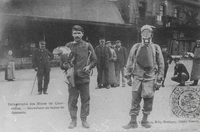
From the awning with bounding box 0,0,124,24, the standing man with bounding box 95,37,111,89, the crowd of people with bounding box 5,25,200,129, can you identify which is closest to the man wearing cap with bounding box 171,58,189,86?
the standing man with bounding box 95,37,111,89

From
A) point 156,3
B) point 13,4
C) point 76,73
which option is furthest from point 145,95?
point 156,3

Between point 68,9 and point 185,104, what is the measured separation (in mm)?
8641

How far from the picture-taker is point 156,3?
17312 mm

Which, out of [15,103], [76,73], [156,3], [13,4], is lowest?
[15,103]

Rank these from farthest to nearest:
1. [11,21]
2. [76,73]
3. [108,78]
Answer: [11,21]
[108,78]
[76,73]

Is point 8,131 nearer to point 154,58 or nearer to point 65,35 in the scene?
point 154,58

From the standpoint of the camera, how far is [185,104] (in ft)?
13.7

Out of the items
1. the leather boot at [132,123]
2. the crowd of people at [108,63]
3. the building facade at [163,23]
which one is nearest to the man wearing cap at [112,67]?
the crowd of people at [108,63]

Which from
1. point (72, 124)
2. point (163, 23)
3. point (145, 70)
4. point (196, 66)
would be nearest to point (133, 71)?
point (145, 70)

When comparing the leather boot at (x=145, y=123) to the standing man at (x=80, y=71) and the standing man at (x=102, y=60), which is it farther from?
the standing man at (x=102, y=60)

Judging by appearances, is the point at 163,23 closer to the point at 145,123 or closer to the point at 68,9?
the point at 68,9

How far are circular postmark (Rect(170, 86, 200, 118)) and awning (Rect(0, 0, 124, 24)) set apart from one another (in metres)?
6.85

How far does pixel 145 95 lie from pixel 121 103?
1.17 meters

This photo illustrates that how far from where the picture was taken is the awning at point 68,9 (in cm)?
1018
